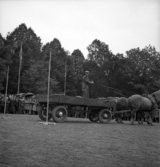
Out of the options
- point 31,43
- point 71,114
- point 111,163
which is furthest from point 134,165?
point 31,43

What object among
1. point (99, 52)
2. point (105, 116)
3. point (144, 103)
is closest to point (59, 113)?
point (105, 116)

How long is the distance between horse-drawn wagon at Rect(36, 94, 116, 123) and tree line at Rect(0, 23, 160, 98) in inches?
944

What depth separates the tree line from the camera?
147ft

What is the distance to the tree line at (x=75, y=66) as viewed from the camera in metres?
44.9

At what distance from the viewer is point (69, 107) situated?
15.5 meters

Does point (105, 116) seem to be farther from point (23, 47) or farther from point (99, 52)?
point (99, 52)

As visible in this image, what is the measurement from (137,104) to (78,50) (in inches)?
2081

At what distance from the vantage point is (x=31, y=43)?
Result: 55250 mm

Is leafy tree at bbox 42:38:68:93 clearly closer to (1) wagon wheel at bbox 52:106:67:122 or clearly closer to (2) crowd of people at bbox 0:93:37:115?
(2) crowd of people at bbox 0:93:37:115

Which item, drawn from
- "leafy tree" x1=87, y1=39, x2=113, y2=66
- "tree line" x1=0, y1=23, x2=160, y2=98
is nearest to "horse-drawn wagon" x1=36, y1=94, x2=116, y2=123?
"tree line" x1=0, y1=23, x2=160, y2=98

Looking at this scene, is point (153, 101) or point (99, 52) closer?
point (153, 101)

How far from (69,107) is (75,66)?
48143 millimetres

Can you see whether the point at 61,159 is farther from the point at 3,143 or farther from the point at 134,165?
the point at 3,143

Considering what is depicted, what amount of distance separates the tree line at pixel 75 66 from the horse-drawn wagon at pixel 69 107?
23975mm
